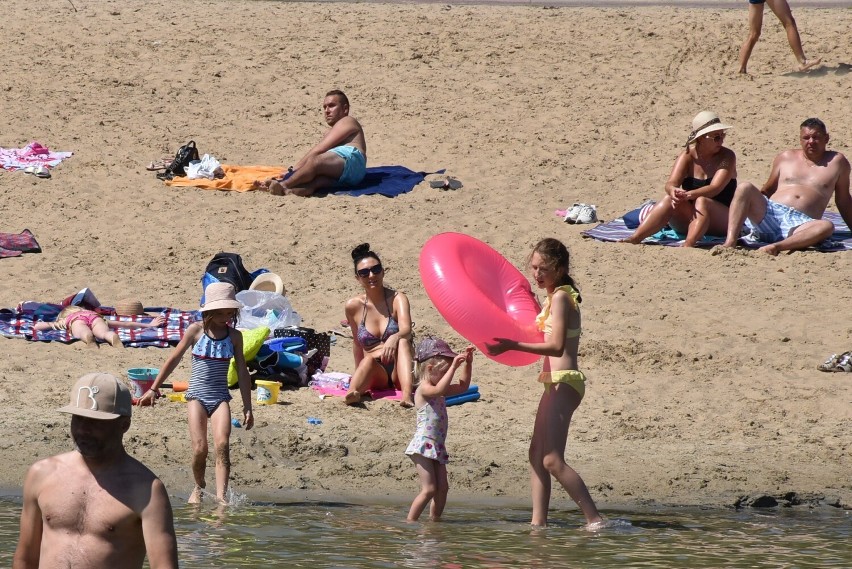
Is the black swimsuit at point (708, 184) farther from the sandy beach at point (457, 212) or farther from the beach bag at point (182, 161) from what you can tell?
the beach bag at point (182, 161)

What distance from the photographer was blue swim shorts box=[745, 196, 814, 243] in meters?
12.3

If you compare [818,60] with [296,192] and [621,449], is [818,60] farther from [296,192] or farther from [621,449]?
[621,449]

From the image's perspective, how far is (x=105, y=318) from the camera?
10922 millimetres

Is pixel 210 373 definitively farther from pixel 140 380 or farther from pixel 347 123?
pixel 347 123

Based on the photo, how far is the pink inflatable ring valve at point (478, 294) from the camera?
7.32 metres

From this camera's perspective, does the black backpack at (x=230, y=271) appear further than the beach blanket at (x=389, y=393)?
Yes

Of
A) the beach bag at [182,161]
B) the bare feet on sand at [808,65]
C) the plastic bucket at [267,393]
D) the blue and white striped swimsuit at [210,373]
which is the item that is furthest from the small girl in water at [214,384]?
the bare feet on sand at [808,65]

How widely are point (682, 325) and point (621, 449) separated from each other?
2256 mm

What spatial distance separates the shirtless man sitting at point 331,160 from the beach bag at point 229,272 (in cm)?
267

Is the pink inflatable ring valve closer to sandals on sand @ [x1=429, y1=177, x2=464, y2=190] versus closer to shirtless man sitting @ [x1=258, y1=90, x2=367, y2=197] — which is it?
shirtless man sitting @ [x1=258, y1=90, x2=367, y2=197]

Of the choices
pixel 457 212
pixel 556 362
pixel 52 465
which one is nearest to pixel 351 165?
pixel 457 212

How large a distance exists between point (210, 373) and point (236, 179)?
6.62 m

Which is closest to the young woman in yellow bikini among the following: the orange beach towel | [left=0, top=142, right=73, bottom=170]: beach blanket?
the orange beach towel

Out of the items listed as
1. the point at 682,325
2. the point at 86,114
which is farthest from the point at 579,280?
the point at 86,114
